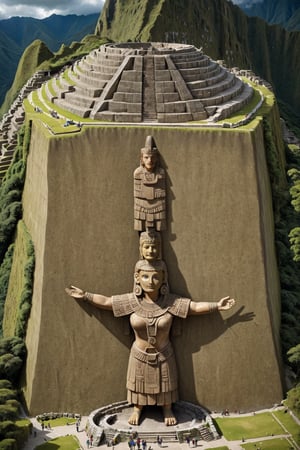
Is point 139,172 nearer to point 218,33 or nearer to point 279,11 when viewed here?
point 218,33

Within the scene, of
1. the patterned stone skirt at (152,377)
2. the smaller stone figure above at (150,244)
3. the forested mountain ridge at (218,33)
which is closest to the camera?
the smaller stone figure above at (150,244)

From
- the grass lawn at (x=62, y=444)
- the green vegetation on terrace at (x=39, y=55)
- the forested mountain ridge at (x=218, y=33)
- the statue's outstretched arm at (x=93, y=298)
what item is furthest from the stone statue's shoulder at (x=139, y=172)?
the forested mountain ridge at (x=218, y=33)

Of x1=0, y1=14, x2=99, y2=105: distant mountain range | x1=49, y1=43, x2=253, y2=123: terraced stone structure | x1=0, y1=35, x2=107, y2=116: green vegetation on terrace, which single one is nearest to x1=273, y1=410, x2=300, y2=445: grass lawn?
x1=49, y1=43, x2=253, y2=123: terraced stone structure

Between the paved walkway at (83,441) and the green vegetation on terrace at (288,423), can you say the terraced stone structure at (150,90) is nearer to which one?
the green vegetation on terrace at (288,423)

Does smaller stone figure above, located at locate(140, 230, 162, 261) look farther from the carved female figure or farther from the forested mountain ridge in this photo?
the forested mountain ridge

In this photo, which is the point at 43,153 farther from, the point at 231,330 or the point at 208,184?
the point at 231,330

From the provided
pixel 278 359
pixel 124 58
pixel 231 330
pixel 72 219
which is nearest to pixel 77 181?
pixel 72 219
